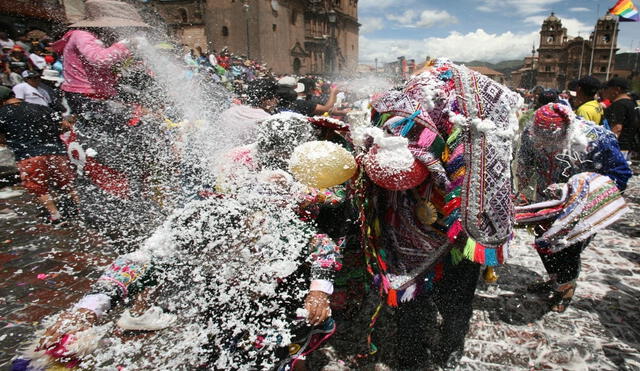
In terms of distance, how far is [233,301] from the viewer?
5.99ft

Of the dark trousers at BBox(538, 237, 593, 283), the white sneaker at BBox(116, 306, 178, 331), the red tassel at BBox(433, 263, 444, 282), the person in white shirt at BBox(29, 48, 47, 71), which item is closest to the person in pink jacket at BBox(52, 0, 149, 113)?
the white sneaker at BBox(116, 306, 178, 331)

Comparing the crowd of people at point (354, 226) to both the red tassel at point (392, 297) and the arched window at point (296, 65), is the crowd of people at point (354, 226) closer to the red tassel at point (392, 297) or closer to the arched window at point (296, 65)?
the red tassel at point (392, 297)

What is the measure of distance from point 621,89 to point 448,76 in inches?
220

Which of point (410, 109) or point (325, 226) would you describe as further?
point (325, 226)

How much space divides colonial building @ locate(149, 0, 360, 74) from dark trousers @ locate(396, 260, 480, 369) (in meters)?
31.5

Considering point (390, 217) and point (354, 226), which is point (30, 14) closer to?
point (354, 226)

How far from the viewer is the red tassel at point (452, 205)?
162 centimetres

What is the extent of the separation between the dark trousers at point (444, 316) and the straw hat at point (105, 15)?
3694mm

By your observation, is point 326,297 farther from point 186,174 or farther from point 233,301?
point 186,174

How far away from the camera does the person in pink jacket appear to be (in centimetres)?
316

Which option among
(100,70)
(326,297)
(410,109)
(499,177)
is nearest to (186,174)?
(100,70)

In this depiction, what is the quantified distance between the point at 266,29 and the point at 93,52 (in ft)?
126

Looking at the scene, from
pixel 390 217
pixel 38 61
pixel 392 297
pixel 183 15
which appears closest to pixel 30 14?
pixel 38 61

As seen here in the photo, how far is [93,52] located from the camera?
312 centimetres
